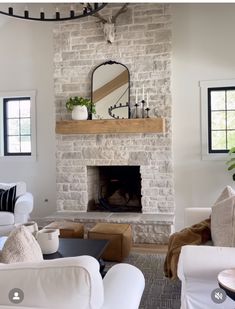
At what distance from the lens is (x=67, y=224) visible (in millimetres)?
4184

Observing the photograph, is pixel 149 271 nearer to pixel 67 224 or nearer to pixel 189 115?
pixel 67 224

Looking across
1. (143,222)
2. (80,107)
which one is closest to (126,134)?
(80,107)

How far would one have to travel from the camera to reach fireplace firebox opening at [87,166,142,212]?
5422 millimetres

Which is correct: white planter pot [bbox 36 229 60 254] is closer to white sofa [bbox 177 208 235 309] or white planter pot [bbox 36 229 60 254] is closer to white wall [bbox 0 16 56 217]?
white sofa [bbox 177 208 235 309]

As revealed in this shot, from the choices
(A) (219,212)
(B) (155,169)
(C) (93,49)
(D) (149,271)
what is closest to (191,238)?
(A) (219,212)

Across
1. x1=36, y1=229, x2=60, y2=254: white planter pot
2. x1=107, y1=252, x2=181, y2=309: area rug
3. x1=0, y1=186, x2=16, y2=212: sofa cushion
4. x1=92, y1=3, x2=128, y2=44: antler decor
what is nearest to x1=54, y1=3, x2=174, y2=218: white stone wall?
x1=92, y1=3, x2=128, y2=44: antler decor

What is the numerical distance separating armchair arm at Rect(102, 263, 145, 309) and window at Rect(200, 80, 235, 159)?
3559 millimetres

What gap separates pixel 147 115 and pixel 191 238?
249 centimetres

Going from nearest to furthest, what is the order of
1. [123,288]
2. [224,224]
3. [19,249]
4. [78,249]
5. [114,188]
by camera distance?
[19,249] < [123,288] < [224,224] < [78,249] < [114,188]

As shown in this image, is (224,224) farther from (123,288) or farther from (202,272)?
(123,288)

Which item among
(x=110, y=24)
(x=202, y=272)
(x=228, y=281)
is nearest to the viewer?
(x=228, y=281)

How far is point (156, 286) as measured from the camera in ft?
10.4

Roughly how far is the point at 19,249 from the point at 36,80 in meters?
4.79

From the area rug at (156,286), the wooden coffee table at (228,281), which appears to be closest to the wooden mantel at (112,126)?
the area rug at (156,286)
